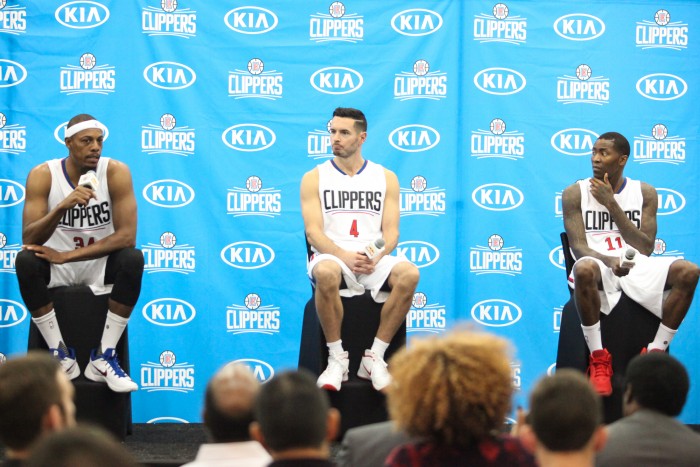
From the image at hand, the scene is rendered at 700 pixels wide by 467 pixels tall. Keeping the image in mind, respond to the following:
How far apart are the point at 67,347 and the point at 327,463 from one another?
2952 millimetres

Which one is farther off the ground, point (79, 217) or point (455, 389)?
point (79, 217)

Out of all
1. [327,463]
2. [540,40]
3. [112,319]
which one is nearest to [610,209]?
[540,40]

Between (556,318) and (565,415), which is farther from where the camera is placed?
(556,318)

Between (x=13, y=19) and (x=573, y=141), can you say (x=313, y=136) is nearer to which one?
(x=573, y=141)

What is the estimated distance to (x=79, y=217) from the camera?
4875 millimetres

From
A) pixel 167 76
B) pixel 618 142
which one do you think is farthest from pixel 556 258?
pixel 167 76

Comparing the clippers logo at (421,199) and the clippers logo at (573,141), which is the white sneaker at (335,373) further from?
the clippers logo at (573,141)

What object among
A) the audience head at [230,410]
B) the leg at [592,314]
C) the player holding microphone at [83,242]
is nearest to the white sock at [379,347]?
the leg at [592,314]

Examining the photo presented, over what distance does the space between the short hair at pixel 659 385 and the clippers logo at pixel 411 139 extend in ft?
10.5

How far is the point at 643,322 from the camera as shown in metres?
4.88

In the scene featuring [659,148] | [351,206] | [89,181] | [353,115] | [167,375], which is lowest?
[167,375]

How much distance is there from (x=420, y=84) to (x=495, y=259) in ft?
3.72

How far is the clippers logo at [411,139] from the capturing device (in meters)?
5.91

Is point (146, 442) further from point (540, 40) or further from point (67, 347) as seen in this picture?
point (540, 40)
